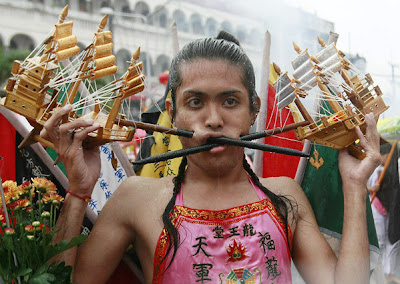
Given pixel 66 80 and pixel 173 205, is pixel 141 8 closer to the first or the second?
pixel 66 80

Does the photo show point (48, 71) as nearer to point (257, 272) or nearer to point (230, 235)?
point (230, 235)

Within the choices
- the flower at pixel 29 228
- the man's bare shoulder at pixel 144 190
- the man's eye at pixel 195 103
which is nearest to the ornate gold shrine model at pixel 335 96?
the man's eye at pixel 195 103

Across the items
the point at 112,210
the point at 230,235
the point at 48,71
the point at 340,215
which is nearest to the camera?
the point at 48,71

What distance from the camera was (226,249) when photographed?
167cm

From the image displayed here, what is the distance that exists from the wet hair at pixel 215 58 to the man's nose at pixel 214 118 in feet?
0.69

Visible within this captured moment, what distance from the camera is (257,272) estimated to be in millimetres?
1660

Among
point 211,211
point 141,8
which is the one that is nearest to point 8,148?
point 141,8

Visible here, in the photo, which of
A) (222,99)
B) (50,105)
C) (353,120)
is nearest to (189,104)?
(222,99)

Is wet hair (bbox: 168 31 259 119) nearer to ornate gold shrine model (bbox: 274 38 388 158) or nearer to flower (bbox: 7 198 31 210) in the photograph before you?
ornate gold shrine model (bbox: 274 38 388 158)

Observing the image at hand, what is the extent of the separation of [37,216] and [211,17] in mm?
1113

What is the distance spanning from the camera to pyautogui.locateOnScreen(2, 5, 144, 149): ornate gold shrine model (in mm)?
1556

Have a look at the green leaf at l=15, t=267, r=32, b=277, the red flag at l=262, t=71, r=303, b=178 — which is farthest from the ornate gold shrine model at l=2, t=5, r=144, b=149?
the red flag at l=262, t=71, r=303, b=178

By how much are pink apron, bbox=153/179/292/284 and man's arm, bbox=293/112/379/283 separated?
0.11 m

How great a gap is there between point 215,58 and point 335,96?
0.55m
